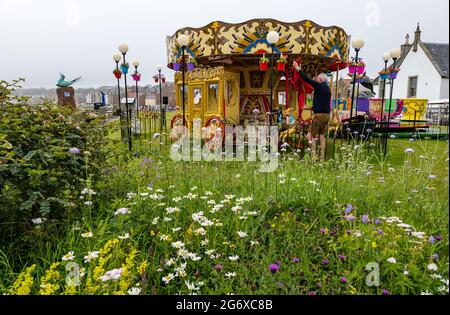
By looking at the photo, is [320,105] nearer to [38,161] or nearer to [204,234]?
[204,234]

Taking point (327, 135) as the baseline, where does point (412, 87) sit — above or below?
above

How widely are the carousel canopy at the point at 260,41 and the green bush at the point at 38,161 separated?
18.4 feet

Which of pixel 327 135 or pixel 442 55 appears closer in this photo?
pixel 442 55

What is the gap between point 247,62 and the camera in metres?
10.7

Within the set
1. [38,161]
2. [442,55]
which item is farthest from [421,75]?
[38,161]

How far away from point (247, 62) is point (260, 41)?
5.97 ft

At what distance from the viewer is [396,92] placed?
29.5 m

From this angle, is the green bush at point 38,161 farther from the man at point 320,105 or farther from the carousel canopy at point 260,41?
the carousel canopy at point 260,41

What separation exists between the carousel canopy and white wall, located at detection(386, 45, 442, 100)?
608 inches

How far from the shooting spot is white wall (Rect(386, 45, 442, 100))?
2229cm

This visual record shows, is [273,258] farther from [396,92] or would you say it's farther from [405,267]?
[396,92]

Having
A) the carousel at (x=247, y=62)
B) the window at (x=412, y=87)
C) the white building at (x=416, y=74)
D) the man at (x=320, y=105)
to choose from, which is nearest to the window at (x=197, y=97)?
the carousel at (x=247, y=62)
